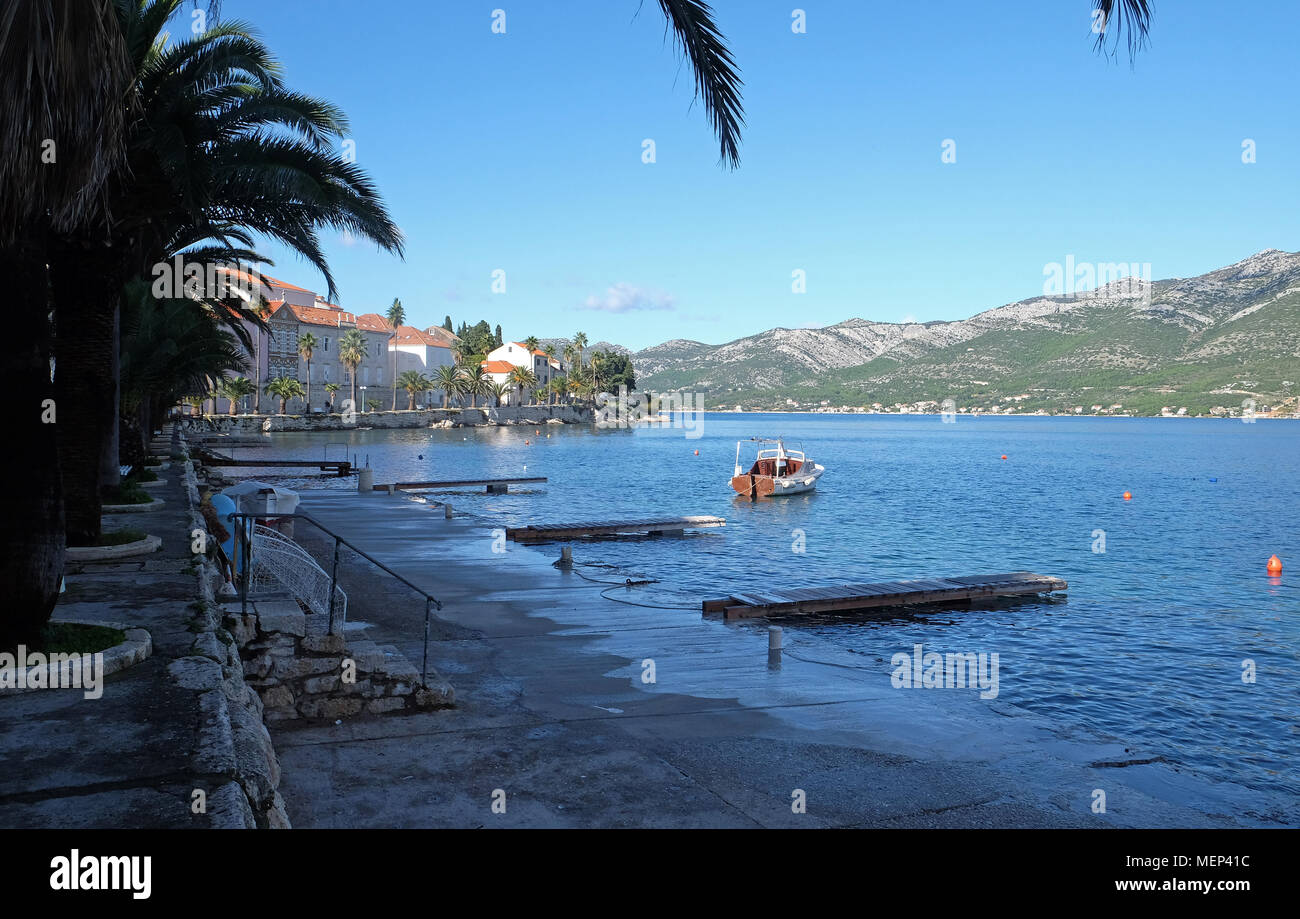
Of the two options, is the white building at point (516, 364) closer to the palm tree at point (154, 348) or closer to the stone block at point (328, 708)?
the palm tree at point (154, 348)

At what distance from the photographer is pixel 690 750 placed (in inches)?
353

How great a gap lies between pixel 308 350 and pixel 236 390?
18604 millimetres

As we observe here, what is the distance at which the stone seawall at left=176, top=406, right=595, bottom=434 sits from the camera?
101938 mm

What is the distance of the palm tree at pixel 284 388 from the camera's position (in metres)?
115

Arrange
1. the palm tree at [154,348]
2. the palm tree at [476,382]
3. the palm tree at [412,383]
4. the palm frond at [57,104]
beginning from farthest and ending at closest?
the palm tree at [476,382]
the palm tree at [412,383]
the palm tree at [154,348]
the palm frond at [57,104]

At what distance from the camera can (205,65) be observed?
12.5m

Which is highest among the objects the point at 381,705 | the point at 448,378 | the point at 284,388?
the point at 448,378

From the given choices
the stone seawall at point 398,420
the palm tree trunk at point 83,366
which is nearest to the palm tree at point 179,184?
the palm tree trunk at point 83,366

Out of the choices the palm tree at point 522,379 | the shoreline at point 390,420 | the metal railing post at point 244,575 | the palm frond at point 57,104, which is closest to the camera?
the palm frond at point 57,104

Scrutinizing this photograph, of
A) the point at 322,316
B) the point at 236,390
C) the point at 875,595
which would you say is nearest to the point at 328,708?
the point at 875,595

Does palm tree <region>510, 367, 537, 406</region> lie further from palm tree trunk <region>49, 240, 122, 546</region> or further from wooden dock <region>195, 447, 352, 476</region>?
palm tree trunk <region>49, 240, 122, 546</region>

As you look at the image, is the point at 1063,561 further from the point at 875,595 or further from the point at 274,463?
the point at 274,463

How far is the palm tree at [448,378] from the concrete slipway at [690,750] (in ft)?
450
